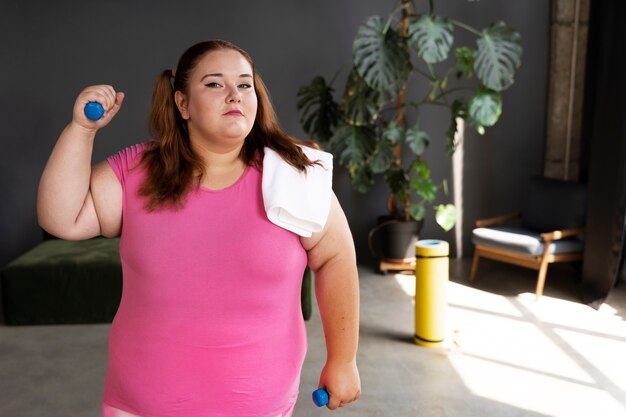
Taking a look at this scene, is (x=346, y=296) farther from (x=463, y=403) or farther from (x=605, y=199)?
(x=605, y=199)

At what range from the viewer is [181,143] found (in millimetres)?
1189

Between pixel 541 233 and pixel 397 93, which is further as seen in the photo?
pixel 397 93

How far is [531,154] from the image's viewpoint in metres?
6.02

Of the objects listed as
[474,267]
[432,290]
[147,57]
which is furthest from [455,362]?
[147,57]

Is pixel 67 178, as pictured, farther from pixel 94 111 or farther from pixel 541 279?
pixel 541 279

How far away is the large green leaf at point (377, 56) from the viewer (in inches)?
183

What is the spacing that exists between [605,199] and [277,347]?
400 cm

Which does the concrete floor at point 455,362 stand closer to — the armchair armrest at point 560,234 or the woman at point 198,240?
the armchair armrest at point 560,234

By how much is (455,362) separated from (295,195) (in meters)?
2.59

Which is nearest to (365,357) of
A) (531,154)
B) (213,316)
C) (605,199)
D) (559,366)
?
(559,366)

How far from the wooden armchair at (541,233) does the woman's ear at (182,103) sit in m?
3.85

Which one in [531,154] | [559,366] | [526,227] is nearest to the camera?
[559,366]

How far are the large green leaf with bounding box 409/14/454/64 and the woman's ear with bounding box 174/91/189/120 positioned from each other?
12.0 feet

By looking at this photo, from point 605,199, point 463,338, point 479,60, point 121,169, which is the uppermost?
point 479,60
